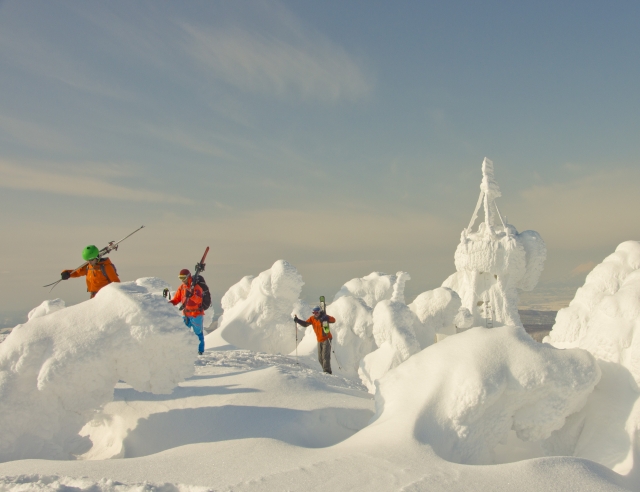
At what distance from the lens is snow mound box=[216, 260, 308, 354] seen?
13.0 m

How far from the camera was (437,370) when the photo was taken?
16.6ft

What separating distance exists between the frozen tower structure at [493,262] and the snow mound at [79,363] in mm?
14358

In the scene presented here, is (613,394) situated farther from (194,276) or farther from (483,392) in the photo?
(194,276)

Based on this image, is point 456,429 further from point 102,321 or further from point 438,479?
point 102,321

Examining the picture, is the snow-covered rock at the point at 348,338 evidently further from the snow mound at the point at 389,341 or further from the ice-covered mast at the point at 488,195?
the ice-covered mast at the point at 488,195

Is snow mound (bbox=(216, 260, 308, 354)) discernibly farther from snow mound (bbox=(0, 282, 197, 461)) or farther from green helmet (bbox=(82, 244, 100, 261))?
snow mound (bbox=(0, 282, 197, 461))

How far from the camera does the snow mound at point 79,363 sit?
488 centimetres

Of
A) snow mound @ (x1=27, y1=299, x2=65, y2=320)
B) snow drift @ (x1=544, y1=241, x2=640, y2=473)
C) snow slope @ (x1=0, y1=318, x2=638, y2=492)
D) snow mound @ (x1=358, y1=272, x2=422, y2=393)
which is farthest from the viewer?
snow mound @ (x1=358, y1=272, x2=422, y2=393)

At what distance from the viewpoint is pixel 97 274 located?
7695 millimetres

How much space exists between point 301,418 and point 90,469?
2.23 metres

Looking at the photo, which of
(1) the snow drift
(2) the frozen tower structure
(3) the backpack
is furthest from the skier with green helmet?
(2) the frozen tower structure

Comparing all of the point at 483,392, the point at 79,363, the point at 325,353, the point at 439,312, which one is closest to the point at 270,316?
the point at 325,353

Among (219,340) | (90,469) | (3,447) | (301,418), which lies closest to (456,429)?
(301,418)

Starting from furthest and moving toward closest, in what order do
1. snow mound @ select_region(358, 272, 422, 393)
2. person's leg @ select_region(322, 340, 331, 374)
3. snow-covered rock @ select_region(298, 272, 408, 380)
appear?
1. snow-covered rock @ select_region(298, 272, 408, 380)
2. person's leg @ select_region(322, 340, 331, 374)
3. snow mound @ select_region(358, 272, 422, 393)
